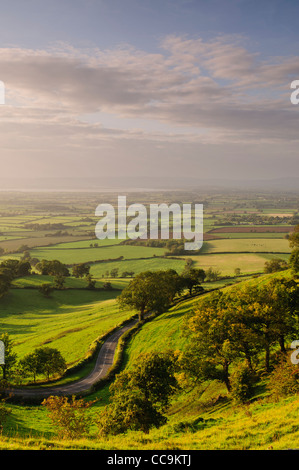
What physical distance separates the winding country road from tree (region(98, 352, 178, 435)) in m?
21.7

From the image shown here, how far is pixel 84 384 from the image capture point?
53.5 meters

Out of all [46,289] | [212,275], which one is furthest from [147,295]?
[212,275]

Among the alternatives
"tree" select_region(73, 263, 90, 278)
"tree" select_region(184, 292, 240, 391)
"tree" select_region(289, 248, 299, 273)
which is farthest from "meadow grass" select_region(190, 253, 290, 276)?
"tree" select_region(184, 292, 240, 391)

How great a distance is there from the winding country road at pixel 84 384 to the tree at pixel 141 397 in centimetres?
2168

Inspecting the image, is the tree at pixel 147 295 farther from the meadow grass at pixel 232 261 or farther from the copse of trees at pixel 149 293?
the meadow grass at pixel 232 261

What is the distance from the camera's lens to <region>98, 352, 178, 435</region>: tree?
94.1ft

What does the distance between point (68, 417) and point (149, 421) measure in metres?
9.32

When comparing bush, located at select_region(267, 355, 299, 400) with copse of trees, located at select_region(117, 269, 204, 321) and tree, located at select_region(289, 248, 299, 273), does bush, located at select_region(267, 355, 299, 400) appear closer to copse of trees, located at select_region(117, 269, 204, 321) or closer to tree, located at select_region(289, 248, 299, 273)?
tree, located at select_region(289, 248, 299, 273)

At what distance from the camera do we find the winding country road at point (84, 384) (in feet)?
164

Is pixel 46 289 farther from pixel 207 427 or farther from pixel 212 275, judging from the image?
pixel 207 427

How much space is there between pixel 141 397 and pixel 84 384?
27413 millimetres

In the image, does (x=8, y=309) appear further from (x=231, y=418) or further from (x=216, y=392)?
(x=231, y=418)
